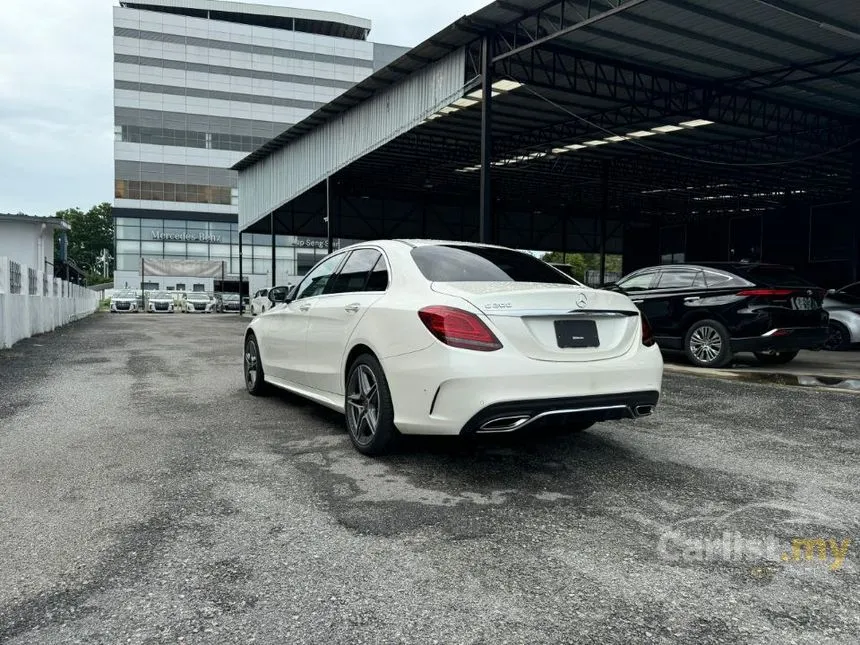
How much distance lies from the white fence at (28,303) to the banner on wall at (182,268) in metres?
31.5

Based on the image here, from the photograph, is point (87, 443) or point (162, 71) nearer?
point (87, 443)

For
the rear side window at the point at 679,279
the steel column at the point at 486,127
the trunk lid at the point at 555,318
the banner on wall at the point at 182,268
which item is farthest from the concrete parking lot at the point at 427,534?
the banner on wall at the point at 182,268

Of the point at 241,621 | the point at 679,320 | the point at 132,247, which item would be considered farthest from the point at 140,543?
the point at 132,247

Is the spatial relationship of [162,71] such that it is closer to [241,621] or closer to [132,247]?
[132,247]

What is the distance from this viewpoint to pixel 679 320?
32.9 feet

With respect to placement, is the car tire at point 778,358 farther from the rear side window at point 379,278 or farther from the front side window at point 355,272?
the rear side window at point 379,278

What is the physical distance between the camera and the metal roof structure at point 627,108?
12758mm

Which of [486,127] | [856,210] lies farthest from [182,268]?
[856,210]

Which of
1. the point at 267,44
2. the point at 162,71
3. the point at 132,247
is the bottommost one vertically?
the point at 132,247

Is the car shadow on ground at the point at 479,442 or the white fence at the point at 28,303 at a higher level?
the white fence at the point at 28,303

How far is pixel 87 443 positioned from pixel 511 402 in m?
3.35

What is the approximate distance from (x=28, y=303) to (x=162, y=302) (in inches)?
1084

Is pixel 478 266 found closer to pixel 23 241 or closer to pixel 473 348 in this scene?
pixel 473 348

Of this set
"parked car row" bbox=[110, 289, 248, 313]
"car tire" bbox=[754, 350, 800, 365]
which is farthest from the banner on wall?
"car tire" bbox=[754, 350, 800, 365]
